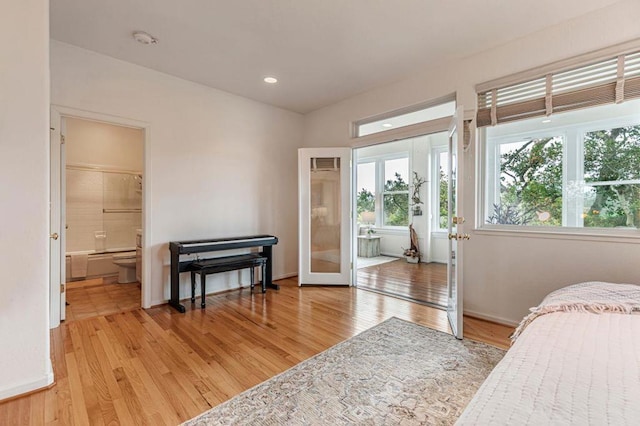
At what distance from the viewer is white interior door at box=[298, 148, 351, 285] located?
4.43 m

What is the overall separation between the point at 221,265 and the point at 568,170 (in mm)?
3754

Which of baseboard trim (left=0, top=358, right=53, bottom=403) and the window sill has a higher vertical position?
the window sill

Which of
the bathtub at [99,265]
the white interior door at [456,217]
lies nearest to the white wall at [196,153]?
the bathtub at [99,265]

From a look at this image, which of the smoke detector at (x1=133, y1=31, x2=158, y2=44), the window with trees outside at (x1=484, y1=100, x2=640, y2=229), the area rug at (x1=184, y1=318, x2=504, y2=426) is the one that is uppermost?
the smoke detector at (x1=133, y1=31, x2=158, y2=44)

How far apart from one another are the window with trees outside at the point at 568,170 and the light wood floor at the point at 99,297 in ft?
14.0

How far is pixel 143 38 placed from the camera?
275 centimetres

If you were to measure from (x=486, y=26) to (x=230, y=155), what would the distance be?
3229 mm

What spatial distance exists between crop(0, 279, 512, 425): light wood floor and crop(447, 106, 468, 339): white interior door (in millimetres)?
245

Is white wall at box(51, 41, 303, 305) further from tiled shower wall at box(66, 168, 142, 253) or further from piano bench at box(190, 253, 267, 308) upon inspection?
tiled shower wall at box(66, 168, 142, 253)

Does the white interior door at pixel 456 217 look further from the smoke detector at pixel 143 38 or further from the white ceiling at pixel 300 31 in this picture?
the smoke detector at pixel 143 38

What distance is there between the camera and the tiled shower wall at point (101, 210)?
491cm

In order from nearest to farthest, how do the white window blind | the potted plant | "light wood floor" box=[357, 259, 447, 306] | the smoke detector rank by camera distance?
the white window blind, the smoke detector, "light wood floor" box=[357, 259, 447, 306], the potted plant

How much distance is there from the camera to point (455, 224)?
8.89 ft

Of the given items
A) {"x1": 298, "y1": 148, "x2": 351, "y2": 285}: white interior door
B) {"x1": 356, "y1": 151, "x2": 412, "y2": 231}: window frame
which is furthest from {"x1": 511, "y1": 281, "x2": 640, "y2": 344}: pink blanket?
{"x1": 356, "y1": 151, "x2": 412, "y2": 231}: window frame
